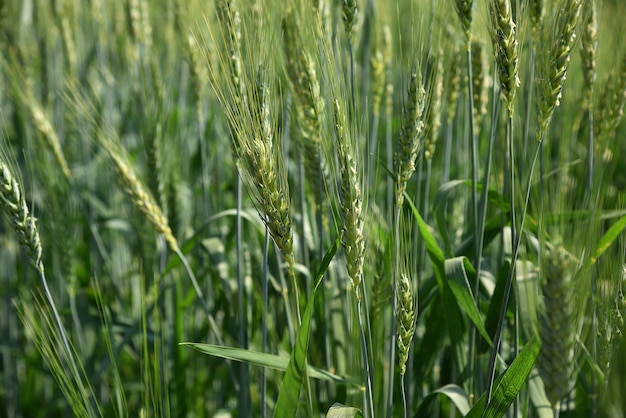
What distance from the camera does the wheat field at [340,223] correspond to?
105 centimetres

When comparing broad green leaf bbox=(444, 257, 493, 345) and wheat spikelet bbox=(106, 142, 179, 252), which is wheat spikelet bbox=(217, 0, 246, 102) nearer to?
wheat spikelet bbox=(106, 142, 179, 252)

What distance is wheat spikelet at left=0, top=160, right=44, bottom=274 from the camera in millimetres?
1210

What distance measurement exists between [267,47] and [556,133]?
1.58 meters

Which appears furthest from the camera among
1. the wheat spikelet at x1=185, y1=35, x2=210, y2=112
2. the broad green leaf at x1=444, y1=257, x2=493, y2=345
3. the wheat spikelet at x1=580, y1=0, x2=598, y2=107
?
the wheat spikelet at x1=185, y1=35, x2=210, y2=112

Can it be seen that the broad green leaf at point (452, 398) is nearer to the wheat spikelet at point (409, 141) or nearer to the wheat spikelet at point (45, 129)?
the wheat spikelet at point (409, 141)

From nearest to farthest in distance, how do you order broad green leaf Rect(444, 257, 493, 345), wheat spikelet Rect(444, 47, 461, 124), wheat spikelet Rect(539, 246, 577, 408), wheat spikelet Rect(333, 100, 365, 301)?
wheat spikelet Rect(539, 246, 577, 408)
wheat spikelet Rect(333, 100, 365, 301)
broad green leaf Rect(444, 257, 493, 345)
wheat spikelet Rect(444, 47, 461, 124)

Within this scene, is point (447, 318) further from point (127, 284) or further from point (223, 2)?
point (127, 284)

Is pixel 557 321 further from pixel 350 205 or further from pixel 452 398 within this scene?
pixel 452 398

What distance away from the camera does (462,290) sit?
48.7 inches

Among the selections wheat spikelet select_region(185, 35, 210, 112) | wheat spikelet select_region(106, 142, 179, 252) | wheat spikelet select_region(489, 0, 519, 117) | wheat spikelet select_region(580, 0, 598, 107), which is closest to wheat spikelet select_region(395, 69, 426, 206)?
wheat spikelet select_region(489, 0, 519, 117)

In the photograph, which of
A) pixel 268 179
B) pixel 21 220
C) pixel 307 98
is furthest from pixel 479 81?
pixel 21 220

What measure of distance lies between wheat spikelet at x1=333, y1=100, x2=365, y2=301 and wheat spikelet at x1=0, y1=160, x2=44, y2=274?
1.94ft

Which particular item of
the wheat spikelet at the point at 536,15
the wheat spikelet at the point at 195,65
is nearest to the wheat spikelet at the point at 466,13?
the wheat spikelet at the point at 536,15

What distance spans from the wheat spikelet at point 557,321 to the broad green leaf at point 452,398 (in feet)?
1.18
